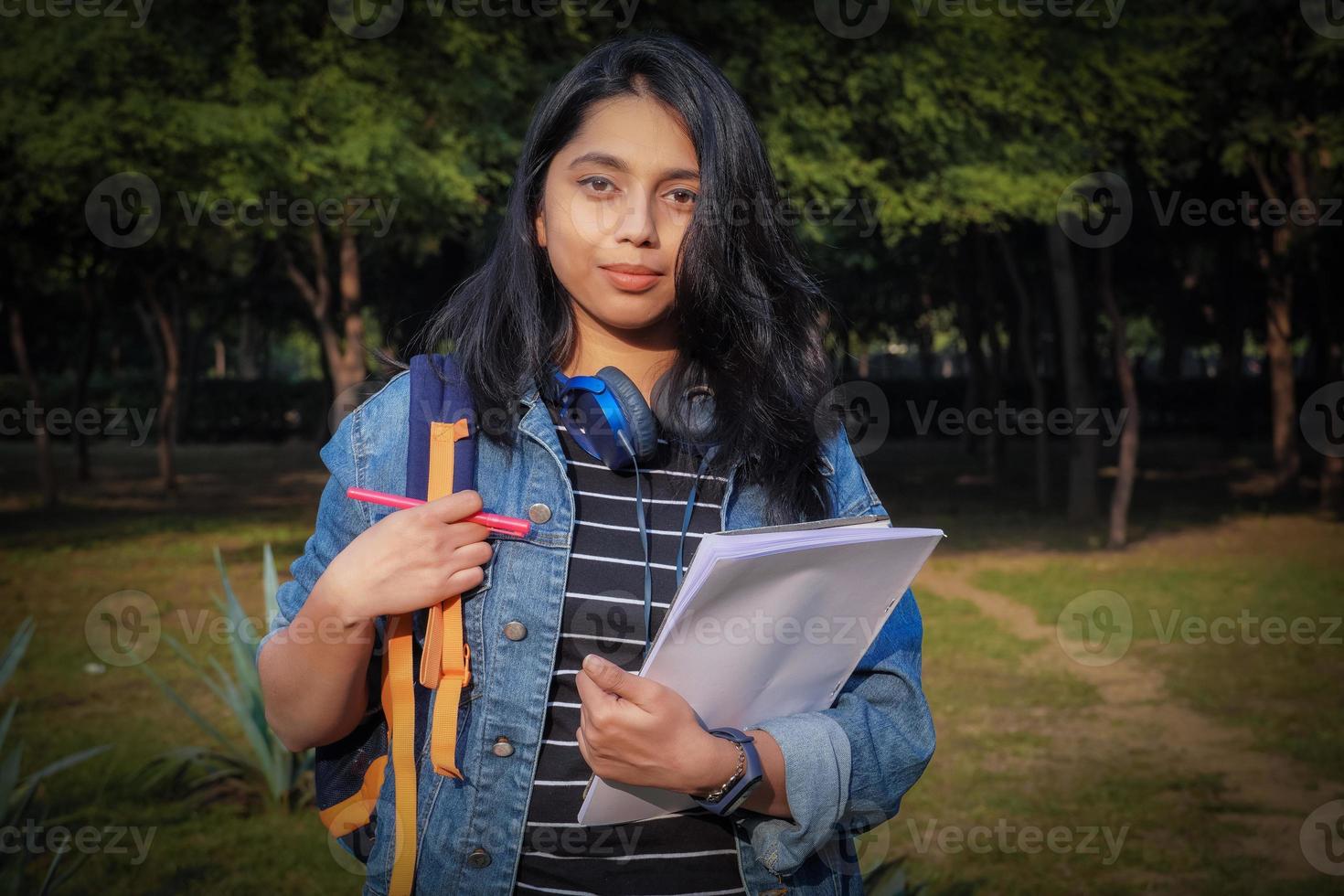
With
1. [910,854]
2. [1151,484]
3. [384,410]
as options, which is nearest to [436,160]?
[910,854]

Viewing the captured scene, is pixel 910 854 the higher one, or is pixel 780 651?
pixel 780 651

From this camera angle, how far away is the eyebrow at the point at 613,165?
173cm

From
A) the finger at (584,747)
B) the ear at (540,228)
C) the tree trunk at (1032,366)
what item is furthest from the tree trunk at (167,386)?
the finger at (584,747)

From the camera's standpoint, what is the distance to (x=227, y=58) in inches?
392

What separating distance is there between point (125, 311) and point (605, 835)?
3350 centimetres

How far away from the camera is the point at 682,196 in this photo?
5.78ft

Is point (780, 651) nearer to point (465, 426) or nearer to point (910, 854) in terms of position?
point (465, 426)

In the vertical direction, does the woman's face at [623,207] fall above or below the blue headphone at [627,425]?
above

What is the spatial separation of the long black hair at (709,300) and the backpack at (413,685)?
0.24 feet

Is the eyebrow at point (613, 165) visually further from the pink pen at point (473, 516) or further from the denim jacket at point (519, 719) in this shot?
the pink pen at point (473, 516)

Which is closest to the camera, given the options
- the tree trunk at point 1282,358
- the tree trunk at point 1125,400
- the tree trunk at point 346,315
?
the tree trunk at point 1125,400

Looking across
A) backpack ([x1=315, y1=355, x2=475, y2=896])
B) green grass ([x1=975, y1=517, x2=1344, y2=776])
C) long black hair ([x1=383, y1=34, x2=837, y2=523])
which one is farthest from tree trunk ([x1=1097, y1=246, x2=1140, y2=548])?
backpack ([x1=315, y1=355, x2=475, y2=896])

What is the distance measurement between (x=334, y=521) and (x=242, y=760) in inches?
185

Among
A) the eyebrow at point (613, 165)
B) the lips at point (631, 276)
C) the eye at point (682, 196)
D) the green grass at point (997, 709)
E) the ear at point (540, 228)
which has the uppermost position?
the eyebrow at point (613, 165)
